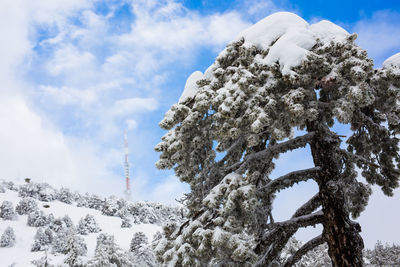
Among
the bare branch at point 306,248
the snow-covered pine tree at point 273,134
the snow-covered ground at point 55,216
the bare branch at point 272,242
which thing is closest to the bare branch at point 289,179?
the snow-covered pine tree at point 273,134

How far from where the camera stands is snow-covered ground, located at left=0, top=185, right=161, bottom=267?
202 ft

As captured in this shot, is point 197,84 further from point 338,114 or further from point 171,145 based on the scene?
point 338,114

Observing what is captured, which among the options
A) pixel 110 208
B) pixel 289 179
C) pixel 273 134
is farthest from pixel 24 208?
pixel 273 134

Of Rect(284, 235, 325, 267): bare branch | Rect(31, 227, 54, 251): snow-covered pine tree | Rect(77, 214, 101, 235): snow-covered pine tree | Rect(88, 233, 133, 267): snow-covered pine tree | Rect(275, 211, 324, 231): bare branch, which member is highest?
Rect(77, 214, 101, 235): snow-covered pine tree

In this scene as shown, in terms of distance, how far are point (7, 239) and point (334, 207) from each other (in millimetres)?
76314

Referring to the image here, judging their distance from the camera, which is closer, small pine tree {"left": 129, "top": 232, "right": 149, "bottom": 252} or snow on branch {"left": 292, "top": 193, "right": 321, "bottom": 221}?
snow on branch {"left": 292, "top": 193, "right": 321, "bottom": 221}

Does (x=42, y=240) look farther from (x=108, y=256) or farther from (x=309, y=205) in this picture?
(x=309, y=205)

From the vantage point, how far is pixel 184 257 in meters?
7.20

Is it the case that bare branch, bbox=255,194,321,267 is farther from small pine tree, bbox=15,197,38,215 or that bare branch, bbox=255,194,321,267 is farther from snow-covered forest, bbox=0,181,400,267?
small pine tree, bbox=15,197,38,215

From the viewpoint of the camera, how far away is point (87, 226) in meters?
86.9

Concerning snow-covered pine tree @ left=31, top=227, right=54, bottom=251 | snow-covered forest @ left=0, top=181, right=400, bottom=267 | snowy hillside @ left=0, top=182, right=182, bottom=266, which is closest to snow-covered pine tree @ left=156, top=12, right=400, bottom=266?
snow-covered forest @ left=0, top=181, right=400, bottom=267

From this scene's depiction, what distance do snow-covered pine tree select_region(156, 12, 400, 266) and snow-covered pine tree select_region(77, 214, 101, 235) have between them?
83.6m

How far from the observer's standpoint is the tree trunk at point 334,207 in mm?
7230

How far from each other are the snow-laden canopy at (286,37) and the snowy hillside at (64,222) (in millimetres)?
38571
